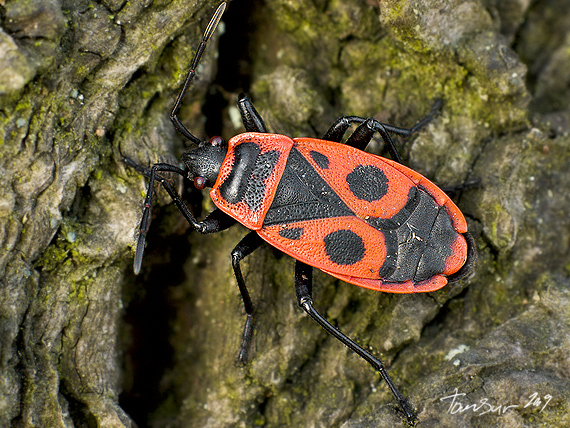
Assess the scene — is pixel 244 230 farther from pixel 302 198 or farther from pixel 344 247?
pixel 344 247

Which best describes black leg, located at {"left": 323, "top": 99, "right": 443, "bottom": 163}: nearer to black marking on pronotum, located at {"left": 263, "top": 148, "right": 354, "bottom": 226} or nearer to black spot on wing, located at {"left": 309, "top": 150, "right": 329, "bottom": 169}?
black spot on wing, located at {"left": 309, "top": 150, "right": 329, "bottom": 169}

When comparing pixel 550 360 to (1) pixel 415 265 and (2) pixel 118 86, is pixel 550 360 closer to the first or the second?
(1) pixel 415 265

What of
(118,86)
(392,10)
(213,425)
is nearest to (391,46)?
(392,10)

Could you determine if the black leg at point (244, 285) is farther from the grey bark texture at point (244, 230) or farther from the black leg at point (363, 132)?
the black leg at point (363, 132)

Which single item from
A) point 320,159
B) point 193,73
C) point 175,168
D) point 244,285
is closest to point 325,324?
point 244,285

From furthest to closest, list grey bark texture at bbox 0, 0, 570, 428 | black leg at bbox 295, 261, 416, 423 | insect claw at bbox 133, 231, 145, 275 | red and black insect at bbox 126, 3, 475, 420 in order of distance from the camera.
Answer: red and black insect at bbox 126, 3, 475, 420 < black leg at bbox 295, 261, 416, 423 < insect claw at bbox 133, 231, 145, 275 < grey bark texture at bbox 0, 0, 570, 428

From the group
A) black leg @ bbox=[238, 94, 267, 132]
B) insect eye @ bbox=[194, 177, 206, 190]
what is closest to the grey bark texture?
black leg @ bbox=[238, 94, 267, 132]

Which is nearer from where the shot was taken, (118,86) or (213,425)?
(118,86)
